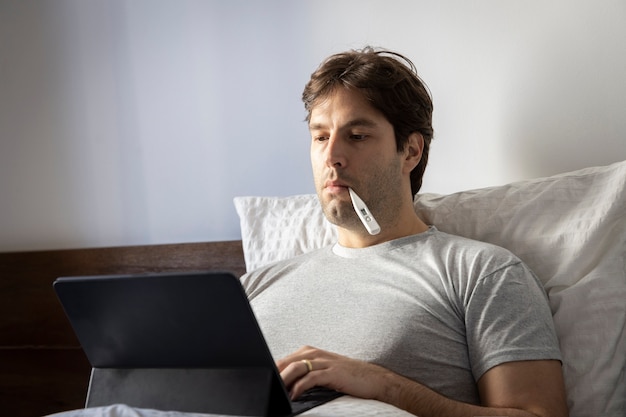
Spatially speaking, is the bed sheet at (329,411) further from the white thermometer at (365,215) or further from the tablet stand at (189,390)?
the white thermometer at (365,215)

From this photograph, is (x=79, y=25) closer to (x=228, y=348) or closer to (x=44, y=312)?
(x=44, y=312)

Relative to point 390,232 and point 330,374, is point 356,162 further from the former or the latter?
point 330,374

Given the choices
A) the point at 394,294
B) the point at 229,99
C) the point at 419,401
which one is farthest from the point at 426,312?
the point at 229,99

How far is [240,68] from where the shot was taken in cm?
206

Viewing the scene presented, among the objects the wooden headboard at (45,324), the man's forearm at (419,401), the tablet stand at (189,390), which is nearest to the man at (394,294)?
the man's forearm at (419,401)

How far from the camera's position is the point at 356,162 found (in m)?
1.56

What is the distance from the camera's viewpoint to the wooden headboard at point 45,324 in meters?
2.10

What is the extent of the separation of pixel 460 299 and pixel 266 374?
446 millimetres

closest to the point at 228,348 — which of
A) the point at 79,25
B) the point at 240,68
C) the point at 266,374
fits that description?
the point at 266,374

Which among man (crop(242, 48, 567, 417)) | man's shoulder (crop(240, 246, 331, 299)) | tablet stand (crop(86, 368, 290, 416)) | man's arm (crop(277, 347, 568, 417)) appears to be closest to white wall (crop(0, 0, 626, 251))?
man (crop(242, 48, 567, 417))

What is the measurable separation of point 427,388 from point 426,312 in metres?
0.15

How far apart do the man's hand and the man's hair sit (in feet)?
1.65

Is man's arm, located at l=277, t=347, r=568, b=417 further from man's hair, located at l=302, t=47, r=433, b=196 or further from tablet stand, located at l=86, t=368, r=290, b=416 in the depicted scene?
man's hair, located at l=302, t=47, r=433, b=196

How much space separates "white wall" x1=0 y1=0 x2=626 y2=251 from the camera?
5.51 feet
